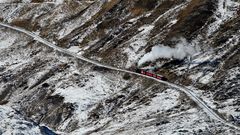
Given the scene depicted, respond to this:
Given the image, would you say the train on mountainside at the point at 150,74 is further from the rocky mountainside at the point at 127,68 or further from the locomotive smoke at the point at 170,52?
the locomotive smoke at the point at 170,52

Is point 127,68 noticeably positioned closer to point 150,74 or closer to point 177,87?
point 150,74

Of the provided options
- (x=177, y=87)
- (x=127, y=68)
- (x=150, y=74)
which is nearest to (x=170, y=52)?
(x=150, y=74)

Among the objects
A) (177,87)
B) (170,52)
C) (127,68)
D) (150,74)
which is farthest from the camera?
(127,68)

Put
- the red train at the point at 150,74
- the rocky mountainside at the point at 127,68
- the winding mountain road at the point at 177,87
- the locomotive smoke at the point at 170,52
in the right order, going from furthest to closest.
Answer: the locomotive smoke at the point at 170,52, the red train at the point at 150,74, the rocky mountainside at the point at 127,68, the winding mountain road at the point at 177,87

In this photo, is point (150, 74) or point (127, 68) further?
point (127, 68)

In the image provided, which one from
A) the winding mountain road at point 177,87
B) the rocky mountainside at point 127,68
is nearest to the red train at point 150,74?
the winding mountain road at point 177,87

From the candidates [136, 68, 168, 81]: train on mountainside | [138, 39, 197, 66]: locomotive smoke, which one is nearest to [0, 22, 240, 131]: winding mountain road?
[136, 68, 168, 81]: train on mountainside
